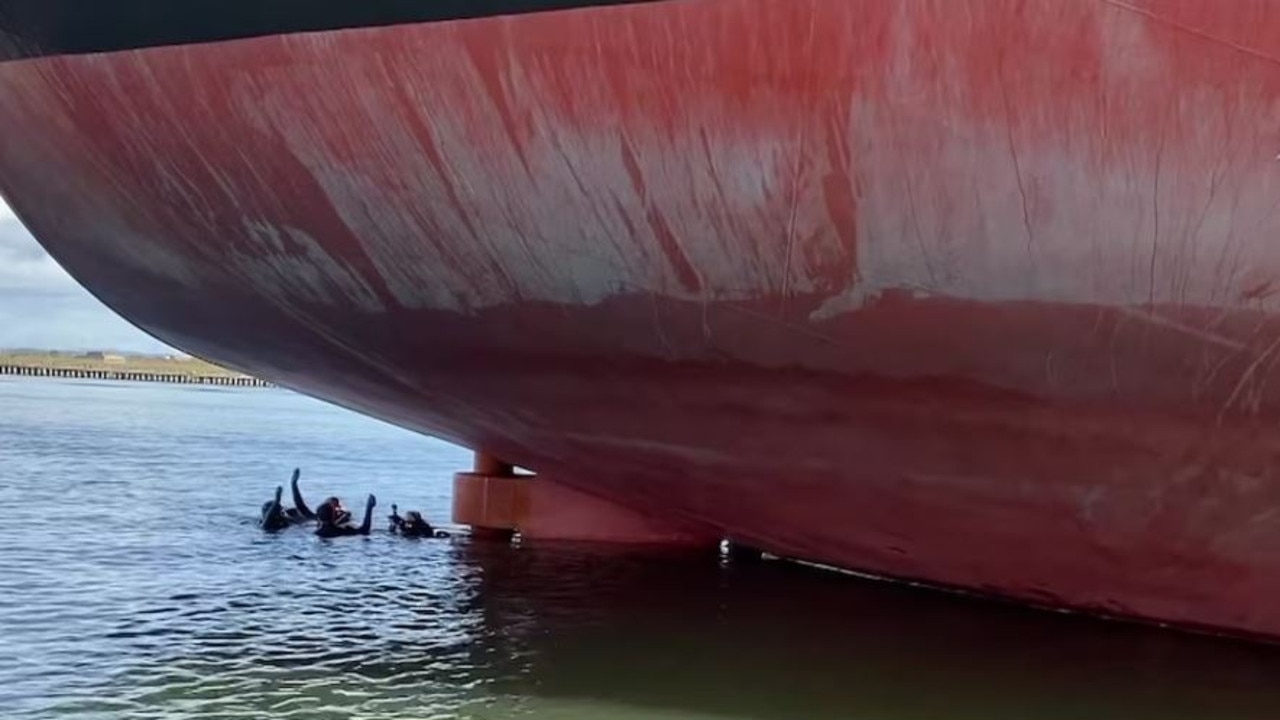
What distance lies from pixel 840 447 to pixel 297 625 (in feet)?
10.6

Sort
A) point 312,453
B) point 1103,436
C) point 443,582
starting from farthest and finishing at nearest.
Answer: point 312,453, point 443,582, point 1103,436

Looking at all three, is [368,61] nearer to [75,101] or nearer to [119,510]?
[75,101]

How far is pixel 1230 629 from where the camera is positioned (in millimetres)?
6246

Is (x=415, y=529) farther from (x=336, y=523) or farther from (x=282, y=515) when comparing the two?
(x=282, y=515)

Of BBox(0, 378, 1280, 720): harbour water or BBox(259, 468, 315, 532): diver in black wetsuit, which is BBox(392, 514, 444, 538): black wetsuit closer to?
BBox(0, 378, 1280, 720): harbour water

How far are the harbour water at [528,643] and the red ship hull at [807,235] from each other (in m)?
0.54

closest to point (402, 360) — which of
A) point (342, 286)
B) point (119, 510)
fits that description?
point (342, 286)

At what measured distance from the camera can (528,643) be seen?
21.3 feet

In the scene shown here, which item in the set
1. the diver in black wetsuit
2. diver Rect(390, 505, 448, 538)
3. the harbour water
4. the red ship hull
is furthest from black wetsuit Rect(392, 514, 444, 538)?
the red ship hull

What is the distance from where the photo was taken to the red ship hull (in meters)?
4.24

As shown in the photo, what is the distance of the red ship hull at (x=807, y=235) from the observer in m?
4.24

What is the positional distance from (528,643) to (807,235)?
9.55 ft

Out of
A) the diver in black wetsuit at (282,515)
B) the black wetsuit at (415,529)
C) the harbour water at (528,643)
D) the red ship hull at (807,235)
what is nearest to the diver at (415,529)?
the black wetsuit at (415,529)

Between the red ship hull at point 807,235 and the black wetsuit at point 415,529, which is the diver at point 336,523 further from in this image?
the red ship hull at point 807,235
